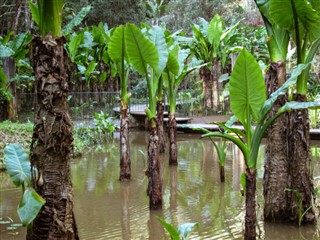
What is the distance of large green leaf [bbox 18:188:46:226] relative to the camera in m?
2.80

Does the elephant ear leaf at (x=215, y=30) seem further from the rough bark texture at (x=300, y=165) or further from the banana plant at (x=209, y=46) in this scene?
the rough bark texture at (x=300, y=165)

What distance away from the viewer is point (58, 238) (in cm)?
306

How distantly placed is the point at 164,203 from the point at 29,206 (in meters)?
2.98

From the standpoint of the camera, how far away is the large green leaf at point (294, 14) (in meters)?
3.96

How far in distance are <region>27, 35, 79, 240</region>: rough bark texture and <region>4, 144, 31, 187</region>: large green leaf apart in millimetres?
105

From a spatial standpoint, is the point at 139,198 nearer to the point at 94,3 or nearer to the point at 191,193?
the point at 191,193

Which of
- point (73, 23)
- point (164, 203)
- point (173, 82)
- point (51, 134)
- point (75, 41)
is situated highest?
point (75, 41)

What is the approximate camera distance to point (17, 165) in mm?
3199

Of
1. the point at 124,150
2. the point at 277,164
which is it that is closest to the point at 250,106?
the point at 277,164

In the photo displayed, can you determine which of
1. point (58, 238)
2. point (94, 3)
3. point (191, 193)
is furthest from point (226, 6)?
point (58, 238)

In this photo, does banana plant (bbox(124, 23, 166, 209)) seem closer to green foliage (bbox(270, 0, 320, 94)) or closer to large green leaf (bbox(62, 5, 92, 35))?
green foliage (bbox(270, 0, 320, 94))

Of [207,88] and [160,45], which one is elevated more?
[160,45]

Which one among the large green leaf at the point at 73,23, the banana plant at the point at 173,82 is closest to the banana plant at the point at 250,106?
the banana plant at the point at 173,82

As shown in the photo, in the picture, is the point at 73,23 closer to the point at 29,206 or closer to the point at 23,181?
the point at 23,181
